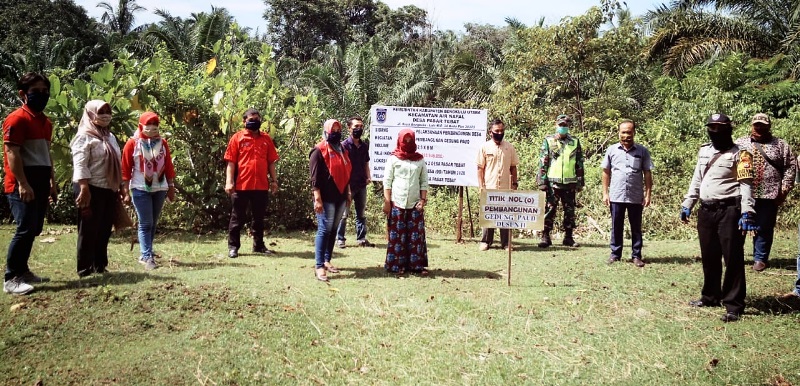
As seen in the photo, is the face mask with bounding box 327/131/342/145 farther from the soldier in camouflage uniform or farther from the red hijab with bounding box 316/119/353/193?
the soldier in camouflage uniform

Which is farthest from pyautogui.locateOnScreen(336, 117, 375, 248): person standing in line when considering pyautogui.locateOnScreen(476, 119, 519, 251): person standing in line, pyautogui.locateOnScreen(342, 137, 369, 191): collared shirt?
pyautogui.locateOnScreen(476, 119, 519, 251): person standing in line

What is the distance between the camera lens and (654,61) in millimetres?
19938

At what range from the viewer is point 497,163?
8.77 metres

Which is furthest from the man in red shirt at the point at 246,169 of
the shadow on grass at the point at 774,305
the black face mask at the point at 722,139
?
the shadow on grass at the point at 774,305

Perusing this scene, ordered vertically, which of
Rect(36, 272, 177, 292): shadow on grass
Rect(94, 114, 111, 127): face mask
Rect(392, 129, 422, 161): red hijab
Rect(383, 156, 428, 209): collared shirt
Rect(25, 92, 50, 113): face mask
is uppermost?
Rect(25, 92, 50, 113): face mask

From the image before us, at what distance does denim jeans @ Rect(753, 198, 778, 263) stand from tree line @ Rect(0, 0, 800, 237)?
3.36 meters

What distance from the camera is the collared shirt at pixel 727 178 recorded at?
531 cm

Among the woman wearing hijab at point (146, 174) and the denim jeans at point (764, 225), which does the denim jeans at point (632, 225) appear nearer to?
the denim jeans at point (764, 225)

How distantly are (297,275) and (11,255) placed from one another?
2.76 meters

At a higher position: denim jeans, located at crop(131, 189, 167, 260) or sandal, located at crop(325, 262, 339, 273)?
denim jeans, located at crop(131, 189, 167, 260)

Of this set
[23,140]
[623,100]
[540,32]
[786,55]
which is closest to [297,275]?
[23,140]

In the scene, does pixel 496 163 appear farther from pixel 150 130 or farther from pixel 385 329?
pixel 150 130

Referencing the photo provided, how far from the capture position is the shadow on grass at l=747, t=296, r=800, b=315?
5.73 m

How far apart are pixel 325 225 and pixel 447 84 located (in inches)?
633
